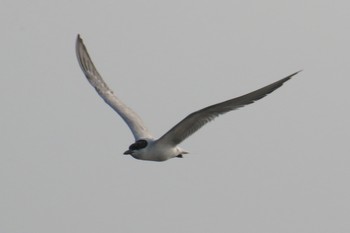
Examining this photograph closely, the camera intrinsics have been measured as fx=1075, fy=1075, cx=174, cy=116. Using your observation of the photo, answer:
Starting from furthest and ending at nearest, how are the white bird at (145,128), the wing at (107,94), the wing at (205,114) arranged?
the wing at (107,94) → the white bird at (145,128) → the wing at (205,114)

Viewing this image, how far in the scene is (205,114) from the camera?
23.8 meters

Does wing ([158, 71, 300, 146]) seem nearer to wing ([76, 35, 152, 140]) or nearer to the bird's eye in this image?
the bird's eye

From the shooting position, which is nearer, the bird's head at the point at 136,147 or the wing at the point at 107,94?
the bird's head at the point at 136,147

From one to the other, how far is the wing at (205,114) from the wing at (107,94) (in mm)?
3022

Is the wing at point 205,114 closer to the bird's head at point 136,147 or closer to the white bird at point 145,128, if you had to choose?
the white bird at point 145,128

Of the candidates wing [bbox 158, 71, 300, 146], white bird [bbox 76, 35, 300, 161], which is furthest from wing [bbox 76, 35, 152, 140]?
wing [bbox 158, 71, 300, 146]

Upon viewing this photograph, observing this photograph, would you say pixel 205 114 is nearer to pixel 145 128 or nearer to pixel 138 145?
pixel 138 145

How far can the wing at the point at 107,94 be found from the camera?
2862cm

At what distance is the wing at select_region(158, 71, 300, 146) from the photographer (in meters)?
22.5

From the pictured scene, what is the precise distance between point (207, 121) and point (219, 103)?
0.87 m

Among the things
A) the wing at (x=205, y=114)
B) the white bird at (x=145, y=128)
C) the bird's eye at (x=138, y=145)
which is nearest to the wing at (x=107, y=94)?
the white bird at (x=145, y=128)

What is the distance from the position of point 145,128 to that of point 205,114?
5177 mm

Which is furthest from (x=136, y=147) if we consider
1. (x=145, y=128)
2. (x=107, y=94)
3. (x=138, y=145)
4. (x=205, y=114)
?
(x=107, y=94)

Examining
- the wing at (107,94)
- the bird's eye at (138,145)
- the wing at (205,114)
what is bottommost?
the wing at (205,114)
